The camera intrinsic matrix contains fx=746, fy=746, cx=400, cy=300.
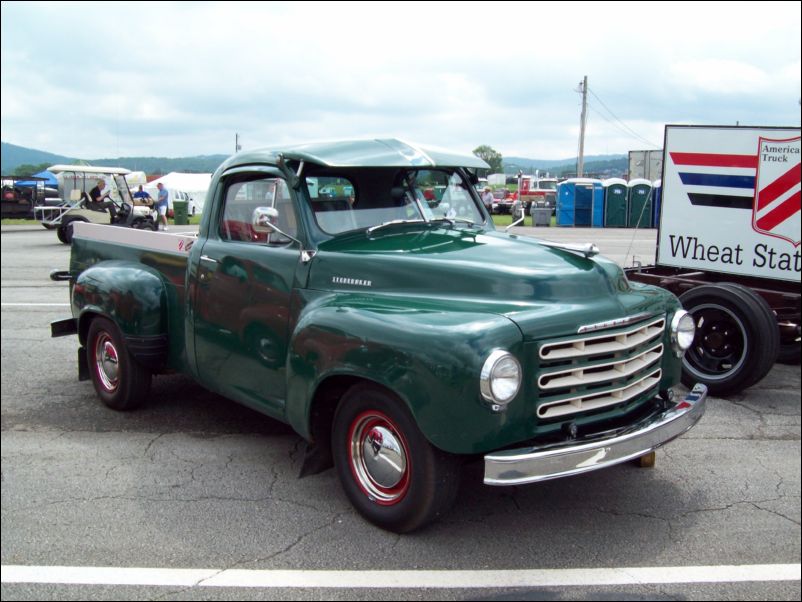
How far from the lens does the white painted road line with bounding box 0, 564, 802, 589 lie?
3072mm

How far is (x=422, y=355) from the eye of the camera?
320 cm

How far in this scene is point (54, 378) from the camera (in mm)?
6184

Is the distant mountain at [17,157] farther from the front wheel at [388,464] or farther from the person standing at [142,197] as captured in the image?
the person standing at [142,197]

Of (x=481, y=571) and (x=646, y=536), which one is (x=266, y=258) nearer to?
(x=481, y=571)

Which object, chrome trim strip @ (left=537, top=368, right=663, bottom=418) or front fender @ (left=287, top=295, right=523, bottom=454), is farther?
chrome trim strip @ (left=537, top=368, right=663, bottom=418)

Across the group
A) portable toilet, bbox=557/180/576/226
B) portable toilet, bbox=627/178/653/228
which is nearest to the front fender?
portable toilet, bbox=627/178/653/228

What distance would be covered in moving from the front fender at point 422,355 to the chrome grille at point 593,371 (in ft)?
0.72

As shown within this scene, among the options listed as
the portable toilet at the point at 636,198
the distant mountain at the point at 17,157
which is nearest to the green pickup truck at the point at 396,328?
the distant mountain at the point at 17,157

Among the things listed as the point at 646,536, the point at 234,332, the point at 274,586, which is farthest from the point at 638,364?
the point at 234,332

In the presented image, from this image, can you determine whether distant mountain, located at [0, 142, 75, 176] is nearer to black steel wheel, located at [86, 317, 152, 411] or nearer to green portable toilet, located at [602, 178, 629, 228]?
black steel wheel, located at [86, 317, 152, 411]

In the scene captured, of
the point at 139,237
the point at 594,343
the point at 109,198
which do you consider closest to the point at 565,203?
the point at 109,198

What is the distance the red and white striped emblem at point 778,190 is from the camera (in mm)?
5957

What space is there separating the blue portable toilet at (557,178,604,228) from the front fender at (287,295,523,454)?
1030 inches

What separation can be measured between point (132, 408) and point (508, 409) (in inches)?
128
